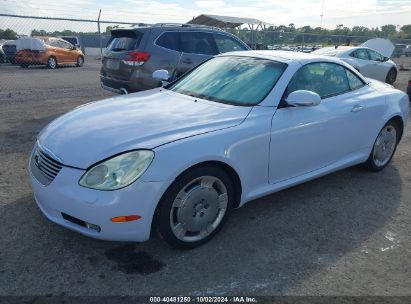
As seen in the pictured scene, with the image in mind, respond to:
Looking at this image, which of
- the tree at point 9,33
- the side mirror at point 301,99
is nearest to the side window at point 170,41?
the side mirror at point 301,99

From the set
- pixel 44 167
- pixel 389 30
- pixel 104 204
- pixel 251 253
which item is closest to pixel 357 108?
pixel 251 253

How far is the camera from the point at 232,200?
11.1ft

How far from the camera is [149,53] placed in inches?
289

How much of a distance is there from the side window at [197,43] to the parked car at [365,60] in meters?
5.65

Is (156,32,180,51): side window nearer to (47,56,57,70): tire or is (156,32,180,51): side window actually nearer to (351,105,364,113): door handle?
(351,105,364,113): door handle

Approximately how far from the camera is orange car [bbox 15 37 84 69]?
1911cm

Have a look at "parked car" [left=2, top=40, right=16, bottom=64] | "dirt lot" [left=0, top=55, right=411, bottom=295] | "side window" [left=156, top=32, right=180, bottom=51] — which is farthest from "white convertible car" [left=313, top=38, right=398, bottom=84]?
"parked car" [left=2, top=40, right=16, bottom=64]

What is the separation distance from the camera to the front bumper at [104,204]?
274 centimetres

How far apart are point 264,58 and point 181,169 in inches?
73.1

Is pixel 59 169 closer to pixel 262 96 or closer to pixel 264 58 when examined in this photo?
pixel 262 96

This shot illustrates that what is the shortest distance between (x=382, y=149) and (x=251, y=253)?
2.78m

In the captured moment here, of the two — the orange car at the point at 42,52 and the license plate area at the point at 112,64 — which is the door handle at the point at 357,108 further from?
the orange car at the point at 42,52

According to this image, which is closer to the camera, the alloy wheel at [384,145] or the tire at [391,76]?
the alloy wheel at [384,145]

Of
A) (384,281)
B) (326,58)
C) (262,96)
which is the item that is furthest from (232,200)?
(326,58)
